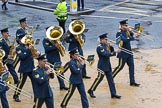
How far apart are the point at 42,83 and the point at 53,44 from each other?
8.45ft

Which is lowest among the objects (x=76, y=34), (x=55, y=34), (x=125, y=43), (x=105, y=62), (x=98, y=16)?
(x=98, y=16)

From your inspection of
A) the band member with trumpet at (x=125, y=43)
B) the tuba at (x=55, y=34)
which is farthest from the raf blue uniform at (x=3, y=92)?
the band member with trumpet at (x=125, y=43)

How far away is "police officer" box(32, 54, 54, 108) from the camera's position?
10.6 m

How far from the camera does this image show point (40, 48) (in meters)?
18.1

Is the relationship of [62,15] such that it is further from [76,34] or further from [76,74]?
[76,74]

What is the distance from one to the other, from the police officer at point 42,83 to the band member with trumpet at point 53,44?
2.04 meters

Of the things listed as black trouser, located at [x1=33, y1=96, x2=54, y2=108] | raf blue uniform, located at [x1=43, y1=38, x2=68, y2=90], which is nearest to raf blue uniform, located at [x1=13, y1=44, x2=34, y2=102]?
raf blue uniform, located at [x1=43, y1=38, x2=68, y2=90]

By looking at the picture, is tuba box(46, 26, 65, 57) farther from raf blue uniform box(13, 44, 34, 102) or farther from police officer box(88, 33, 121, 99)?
police officer box(88, 33, 121, 99)

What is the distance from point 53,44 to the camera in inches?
518

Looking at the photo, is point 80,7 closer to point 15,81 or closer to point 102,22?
point 102,22

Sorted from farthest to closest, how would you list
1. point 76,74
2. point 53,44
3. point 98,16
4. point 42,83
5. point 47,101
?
point 98,16, point 53,44, point 76,74, point 47,101, point 42,83

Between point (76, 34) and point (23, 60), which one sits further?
point (76, 34)

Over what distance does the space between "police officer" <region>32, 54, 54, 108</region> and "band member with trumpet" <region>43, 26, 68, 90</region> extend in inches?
80.4

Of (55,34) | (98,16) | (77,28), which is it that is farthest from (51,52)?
(98,16)
